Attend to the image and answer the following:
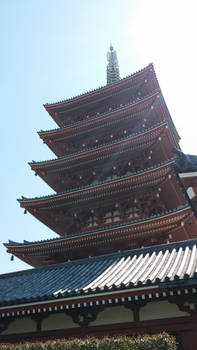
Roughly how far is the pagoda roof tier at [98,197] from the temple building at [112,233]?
0.05 metres

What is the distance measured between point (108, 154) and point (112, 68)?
13918 millimetres

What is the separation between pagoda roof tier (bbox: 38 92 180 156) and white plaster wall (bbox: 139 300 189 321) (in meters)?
10.8

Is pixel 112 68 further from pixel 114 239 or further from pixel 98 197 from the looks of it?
pixel 114 239

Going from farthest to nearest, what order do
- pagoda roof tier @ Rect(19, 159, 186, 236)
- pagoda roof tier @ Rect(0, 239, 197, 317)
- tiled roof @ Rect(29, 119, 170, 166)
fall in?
tiled roof @ Rect(29, 119, 170, 166) → pagoda roof tier @ Rect(19, 159, 186, 236) → pagoda roof tier @ Rect(0, 239, 197, 317)

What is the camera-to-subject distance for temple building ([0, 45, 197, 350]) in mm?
8359

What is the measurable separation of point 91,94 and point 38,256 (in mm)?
10853

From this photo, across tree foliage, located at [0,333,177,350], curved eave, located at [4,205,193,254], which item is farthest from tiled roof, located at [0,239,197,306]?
tree foliage, located at [0,333,177,350]

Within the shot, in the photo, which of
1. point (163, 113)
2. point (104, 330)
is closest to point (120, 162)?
point (163, 113)

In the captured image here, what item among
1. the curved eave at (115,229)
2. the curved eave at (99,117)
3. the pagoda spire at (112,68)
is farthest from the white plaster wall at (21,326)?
the pagoda spire at (112,68)

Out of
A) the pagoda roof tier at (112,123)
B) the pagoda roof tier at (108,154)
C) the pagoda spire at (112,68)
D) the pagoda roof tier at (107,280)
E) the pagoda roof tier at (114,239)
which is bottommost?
the pagoda roof tier at (107,280)

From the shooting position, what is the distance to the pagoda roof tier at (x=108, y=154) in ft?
50.3

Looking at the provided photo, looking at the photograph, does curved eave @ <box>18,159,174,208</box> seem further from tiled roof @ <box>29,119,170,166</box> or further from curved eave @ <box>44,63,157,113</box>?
curved eave @ <box>44,63,157,113</box>

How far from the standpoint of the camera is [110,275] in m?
9.84

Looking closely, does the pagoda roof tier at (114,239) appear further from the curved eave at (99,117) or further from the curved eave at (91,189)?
the curved eave at (99,117)
